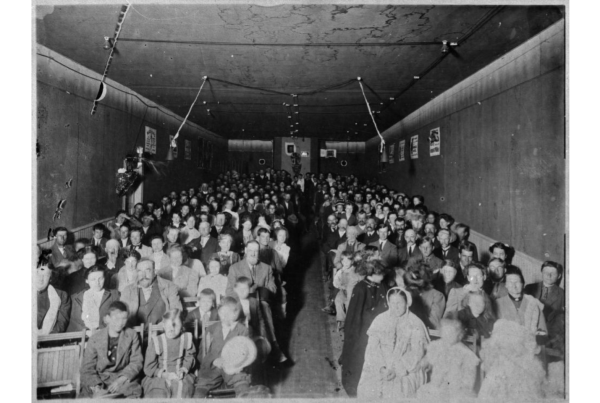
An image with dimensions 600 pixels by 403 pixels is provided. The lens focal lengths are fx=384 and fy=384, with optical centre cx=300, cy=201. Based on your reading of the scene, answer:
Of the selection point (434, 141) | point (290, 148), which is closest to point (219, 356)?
point (434, 141)

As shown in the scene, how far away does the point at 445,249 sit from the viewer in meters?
6.05

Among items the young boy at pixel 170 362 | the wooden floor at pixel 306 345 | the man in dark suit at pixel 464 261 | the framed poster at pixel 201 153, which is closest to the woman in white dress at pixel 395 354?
the wooden floor at pixel 306 345

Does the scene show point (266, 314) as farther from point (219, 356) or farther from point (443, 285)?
point (443, 285)

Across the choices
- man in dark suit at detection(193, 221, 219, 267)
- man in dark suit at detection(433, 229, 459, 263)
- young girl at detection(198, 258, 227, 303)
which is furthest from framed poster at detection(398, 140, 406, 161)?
young girl at detection(198, 258, 227, 303)

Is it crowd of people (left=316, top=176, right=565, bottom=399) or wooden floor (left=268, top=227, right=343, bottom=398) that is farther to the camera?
wooden floor (left=268, top=227, right=343, bottom=398)

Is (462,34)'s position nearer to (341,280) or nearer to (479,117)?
(479,117)

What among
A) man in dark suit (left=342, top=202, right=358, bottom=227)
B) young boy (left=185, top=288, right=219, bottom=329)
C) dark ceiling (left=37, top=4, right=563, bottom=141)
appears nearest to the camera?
young boy (left=185, top=288, right=219, bottom=329)

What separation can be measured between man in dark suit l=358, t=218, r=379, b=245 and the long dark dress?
2284 millimetres

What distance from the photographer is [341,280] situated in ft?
18.1

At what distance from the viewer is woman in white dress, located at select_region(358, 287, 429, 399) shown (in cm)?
375

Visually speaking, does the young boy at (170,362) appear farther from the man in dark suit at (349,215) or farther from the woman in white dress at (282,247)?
the man in dark suit at (349,215)

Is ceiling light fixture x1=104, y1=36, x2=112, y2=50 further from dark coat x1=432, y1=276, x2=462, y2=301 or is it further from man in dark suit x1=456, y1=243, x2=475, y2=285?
man in dark suit x1=456, y1=243, x2=475, y2=285

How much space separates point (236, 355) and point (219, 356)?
0.57 ft

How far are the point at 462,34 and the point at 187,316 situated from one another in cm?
537
